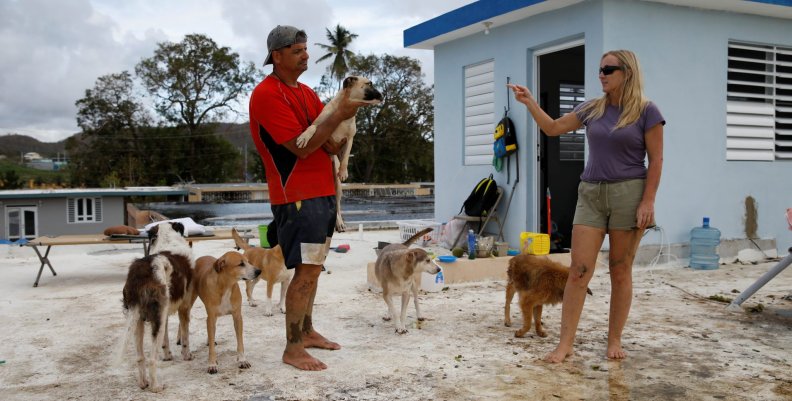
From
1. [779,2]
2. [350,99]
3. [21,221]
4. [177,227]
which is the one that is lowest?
[21,221]

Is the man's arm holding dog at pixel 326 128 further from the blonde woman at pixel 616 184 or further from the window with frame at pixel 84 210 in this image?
the window with frame at pixel 84 210

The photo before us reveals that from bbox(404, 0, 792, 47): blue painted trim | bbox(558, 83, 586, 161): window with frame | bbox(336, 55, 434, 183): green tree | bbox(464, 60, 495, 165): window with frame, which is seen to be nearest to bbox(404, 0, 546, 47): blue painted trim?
bbox(404, 0, 792, 47): blue painted trim

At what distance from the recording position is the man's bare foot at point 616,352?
4070 mm

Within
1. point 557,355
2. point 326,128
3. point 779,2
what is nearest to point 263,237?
point 326,128

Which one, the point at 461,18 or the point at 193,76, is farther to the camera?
the point at 193,76

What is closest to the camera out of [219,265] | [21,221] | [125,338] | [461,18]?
[125,338]

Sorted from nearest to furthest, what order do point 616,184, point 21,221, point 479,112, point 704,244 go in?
1. point 616,184
2. point 704,244
3. point 479,112
4. point 21,221

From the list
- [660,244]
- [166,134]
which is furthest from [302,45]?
[166,134]

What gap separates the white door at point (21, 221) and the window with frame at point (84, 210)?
4.19ft

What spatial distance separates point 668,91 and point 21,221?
25267mm

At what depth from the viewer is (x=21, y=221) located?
24656 millimetres

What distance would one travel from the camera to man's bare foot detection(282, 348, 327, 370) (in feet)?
12.7

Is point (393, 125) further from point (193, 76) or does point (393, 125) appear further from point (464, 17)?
point (464, 17)

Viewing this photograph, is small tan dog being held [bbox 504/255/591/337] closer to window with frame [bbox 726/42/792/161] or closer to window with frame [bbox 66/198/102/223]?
window with frame [bbox 726/42/792/161]
